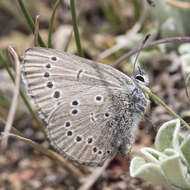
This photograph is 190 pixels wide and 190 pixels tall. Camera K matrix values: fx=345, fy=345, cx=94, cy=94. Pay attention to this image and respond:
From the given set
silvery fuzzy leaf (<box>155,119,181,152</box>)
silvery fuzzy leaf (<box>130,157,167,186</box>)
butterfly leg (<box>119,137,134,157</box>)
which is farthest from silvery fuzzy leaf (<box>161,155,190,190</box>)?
butterfly leg (<box>119,137,134,157</box>)

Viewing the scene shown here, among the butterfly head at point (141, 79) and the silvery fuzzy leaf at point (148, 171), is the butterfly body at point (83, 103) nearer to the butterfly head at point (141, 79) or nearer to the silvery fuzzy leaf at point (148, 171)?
the butterfly head at point (141, 79)

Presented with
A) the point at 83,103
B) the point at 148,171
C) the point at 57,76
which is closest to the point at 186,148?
the point at 148,171

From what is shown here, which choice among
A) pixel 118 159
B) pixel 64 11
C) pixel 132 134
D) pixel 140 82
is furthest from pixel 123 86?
pixel 64 11


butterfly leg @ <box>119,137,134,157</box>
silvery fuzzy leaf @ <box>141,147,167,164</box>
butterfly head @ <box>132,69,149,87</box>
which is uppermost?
butterfly head @ <box>132,69,149,87</box>

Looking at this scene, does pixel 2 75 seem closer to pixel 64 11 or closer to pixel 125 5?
pixel 64 11

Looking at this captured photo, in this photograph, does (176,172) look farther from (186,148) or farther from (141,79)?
(141,79)

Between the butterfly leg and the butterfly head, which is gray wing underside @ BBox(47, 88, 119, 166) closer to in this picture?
the butterfly leg

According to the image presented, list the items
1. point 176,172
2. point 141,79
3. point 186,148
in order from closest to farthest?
point 176,172 → point 186,148 → point 141,79

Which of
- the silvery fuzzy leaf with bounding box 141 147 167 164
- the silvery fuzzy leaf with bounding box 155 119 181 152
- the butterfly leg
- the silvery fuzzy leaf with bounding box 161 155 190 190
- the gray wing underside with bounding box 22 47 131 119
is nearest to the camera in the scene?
the silvery fuzzy leaf with bounding box 161 155 190 190
